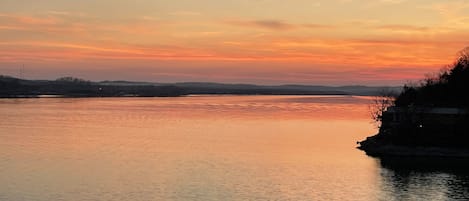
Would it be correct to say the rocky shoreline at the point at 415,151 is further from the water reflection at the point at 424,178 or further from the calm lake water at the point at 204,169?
the calm lake water at the point at 204,169

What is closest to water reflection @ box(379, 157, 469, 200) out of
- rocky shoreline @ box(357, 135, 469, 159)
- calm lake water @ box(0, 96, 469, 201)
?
calm lake water @ box(0, 96, 469, 201)

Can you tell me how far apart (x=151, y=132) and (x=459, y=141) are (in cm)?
2392

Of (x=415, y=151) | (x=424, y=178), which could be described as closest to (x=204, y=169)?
(x=424, y=178)

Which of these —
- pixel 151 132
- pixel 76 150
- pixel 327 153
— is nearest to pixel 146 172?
pixel 76 150

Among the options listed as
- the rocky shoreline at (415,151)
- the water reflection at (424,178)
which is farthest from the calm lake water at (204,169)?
the rocky shoreline at (415,151)

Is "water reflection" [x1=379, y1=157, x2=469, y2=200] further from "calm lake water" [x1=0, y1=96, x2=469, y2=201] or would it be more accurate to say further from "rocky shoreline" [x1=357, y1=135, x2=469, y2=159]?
"rocky shoreline" [x1=357, y1=135, x2=469, y2=159]

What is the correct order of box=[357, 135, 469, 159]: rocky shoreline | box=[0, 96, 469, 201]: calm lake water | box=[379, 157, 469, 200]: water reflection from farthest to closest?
1. box=[357, 135, 469, 159]: rocky shoreline
2. box=[379, 157, 469, 200]: water reflection
3. box=[0, 96, 469, 201]: calm lake water

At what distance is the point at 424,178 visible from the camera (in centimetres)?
2916

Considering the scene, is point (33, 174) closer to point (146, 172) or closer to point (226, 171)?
point (146, 172)

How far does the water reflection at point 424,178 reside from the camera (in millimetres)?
25211

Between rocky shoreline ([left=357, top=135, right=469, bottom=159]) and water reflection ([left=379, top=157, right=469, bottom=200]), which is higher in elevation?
rocky shoreline ([left=357, top=135, right=469, bottom=159])

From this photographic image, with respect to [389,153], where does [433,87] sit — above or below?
above

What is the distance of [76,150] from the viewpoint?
37.5 metres

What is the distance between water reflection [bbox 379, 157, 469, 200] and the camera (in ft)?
82.7
